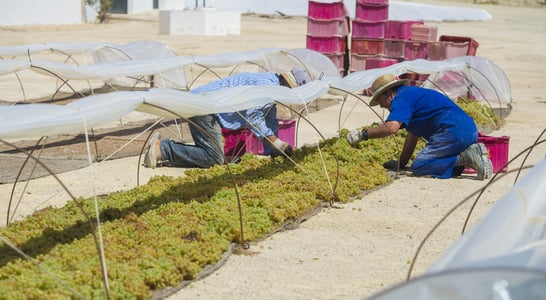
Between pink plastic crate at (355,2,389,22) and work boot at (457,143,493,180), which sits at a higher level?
pink plastic crate at (355,2,389,22)

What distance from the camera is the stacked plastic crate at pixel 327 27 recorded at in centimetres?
2144

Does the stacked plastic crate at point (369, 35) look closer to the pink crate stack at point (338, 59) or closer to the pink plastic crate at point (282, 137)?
the pink crate stack at point (338, 59)

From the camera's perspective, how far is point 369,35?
22.1m

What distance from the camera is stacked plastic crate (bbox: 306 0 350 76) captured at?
21.4 metres

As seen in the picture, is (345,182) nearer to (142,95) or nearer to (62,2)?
(142,95)

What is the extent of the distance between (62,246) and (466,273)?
450 cm

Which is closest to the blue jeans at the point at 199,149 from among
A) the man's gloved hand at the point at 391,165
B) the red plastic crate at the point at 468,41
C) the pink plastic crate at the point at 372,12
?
the man's gloved hand at the point at 391,165

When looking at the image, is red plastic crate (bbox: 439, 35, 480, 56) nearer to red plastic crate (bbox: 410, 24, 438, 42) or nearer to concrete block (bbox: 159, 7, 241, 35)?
red plastic crate (bbox: 410, 24, 438, 42)

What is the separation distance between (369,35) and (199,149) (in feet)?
36.4

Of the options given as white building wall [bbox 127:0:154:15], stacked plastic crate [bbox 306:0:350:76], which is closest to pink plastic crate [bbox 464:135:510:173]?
stacked plastic crate [bbox 306:0:350:76]

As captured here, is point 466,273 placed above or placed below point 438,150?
above

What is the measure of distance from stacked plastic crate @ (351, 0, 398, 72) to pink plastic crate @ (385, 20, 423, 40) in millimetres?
211

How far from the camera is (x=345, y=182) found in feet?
35.3

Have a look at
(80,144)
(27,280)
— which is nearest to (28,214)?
(27,280)
